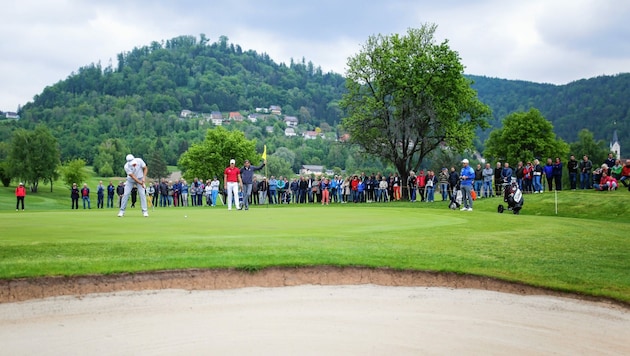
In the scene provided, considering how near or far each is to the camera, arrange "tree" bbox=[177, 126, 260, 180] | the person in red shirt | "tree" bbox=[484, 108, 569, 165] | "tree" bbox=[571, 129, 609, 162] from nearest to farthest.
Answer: the person in red shirt < "tree" bbox=[484, 108, 569, 165] < "tree" bbox=[177, 126, 260, 180] < "tree" bbox=[571, 129, 609, 162]

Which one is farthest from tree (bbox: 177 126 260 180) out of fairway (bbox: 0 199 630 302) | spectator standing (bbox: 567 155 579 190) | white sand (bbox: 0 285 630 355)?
white sand (bbox: 0 285 630 355)

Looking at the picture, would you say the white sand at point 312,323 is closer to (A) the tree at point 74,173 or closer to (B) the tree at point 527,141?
(B) the tree at point 527,141

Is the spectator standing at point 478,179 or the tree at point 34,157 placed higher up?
the tree at point 34,157

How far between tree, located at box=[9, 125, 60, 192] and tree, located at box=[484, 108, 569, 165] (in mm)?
71016

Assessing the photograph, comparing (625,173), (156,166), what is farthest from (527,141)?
(156,166)

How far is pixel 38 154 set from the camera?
3452 inches

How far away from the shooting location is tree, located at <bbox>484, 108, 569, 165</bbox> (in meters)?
83.7

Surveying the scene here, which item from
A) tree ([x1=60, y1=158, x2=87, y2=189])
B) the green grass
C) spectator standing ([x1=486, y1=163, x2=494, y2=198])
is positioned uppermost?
tree ([x1=60, y1=158, x2=87, y2=189])

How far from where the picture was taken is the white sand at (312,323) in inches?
261

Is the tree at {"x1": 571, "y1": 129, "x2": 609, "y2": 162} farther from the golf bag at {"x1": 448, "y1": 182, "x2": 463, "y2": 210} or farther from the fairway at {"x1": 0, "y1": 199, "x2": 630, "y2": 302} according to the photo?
the fairway at {"x1": 0, "y1": 199, "x2": 630, "y2": 302}

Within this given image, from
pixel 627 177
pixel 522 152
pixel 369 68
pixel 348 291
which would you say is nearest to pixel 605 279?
pixel 348 291

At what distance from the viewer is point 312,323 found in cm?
758

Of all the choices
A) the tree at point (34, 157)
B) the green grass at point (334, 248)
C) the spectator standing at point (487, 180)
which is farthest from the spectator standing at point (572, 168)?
the tree at point (34, 157)

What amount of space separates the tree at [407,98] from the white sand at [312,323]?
37.9 m
